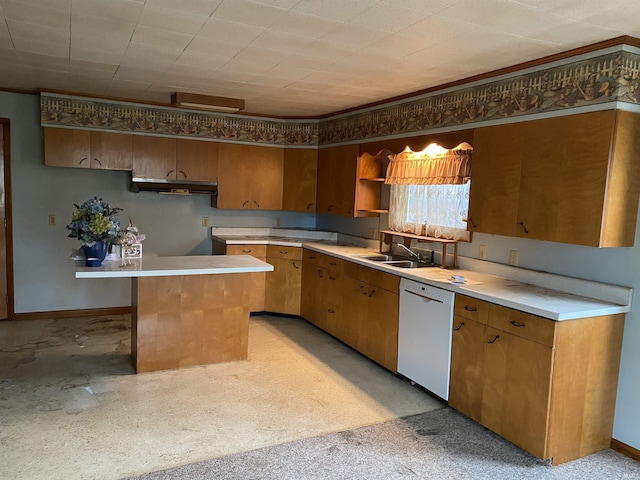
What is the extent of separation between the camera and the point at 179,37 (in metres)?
2.86

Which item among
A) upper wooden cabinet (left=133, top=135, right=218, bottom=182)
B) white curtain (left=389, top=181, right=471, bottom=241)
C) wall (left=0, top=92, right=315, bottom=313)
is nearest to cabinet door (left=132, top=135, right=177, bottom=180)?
upper wooden cabinet (left=133, top=135, right=218, bottom=182)

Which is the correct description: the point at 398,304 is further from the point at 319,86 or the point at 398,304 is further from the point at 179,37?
the point at 179,37

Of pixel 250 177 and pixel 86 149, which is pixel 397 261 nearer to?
pixel 250 177

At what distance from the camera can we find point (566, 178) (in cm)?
283

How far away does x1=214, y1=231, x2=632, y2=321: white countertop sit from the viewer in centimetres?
271

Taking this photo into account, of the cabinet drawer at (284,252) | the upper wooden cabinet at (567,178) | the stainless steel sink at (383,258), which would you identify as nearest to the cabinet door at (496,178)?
the upper wooden cabinet at (567,178)

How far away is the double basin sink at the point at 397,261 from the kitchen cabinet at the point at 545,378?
1.18 metres

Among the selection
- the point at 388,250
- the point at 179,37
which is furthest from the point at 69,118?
the point at 388,250

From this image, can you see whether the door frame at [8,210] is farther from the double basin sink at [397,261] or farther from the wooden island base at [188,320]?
the double basin sink at [397,261]

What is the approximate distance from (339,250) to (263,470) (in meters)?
2.72

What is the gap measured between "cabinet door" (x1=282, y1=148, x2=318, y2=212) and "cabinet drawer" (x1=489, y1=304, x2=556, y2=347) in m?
3.28

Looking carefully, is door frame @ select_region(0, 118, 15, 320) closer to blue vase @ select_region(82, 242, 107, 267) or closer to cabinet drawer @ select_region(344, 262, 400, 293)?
blue vase @ select_region(82, 242, 107, 267)

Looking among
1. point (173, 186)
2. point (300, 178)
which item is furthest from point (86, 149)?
point (300, 178)

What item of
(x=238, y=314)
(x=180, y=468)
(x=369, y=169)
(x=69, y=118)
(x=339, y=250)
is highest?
(x=69, y=118)
